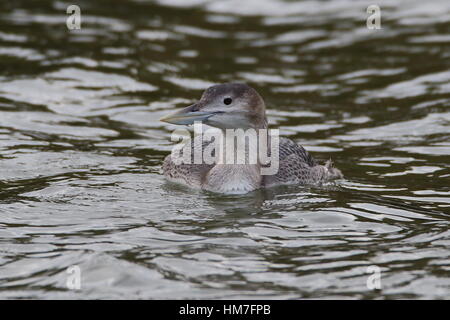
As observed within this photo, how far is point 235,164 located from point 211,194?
453mm

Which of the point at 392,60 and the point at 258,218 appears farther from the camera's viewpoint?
the point at 392,60

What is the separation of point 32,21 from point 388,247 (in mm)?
11996

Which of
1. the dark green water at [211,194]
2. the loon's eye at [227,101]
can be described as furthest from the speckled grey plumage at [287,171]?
the loon's eye at [227,101]

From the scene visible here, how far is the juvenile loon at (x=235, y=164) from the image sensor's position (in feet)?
32.0

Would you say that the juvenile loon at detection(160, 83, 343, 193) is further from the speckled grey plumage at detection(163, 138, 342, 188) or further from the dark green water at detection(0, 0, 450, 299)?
the dark green water at detection(0, 0, 450, 299)

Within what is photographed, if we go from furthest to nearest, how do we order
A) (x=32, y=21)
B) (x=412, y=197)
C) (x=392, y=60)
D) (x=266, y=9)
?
(x=266, y=9) < (x=32, y=21) < (x=392, y=60) < (x=412, y=197)

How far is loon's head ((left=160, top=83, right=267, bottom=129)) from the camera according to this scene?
970 centimetres

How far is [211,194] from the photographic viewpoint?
402 inches

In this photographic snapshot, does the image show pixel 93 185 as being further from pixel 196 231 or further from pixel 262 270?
pixel 262 270

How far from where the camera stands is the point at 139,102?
1449 centimetres

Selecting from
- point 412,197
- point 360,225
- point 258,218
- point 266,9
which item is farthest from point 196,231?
point 266,9

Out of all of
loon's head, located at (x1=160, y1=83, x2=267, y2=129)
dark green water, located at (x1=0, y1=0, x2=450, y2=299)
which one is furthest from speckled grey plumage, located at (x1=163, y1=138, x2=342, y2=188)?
loon's head, located at (x1=160, y1=83, x2=267, y2=129)

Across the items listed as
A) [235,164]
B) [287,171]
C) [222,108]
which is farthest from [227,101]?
[287,171]

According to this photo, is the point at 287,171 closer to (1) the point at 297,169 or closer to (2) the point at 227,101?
(1) the point at 297,169
